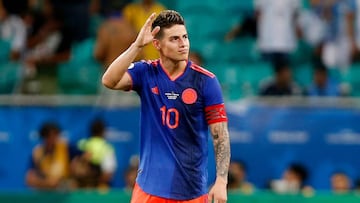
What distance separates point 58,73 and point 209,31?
7.41 feet

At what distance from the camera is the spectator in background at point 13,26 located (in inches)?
538

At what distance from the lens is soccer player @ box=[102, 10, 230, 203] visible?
7086mm

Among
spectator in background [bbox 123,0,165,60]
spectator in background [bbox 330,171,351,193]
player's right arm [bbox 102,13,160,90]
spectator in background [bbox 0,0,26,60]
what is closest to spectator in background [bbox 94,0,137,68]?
spectator in background [bbox 123,0,165,60]

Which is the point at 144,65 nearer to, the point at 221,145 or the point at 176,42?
the point at 176,42

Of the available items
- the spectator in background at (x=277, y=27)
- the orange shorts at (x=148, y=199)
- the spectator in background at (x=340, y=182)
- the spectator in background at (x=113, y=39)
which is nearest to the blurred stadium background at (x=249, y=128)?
the spectator in background at (x=340, y=182)

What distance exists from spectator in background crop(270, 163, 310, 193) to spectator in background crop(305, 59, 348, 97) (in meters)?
1.17

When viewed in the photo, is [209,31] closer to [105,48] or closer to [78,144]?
[105,48]

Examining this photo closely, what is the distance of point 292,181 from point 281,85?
146 centimetres

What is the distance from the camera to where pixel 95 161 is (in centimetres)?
1267

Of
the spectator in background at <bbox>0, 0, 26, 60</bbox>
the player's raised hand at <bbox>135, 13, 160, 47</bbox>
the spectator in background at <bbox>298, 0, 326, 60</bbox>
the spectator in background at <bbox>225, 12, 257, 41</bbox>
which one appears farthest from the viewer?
the spectator in background at <bbox>225, 12, 257, 41</bbox>

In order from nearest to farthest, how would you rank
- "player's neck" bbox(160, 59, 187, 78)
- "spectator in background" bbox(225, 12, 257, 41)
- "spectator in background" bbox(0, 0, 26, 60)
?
1. "player's neck" bbox(160, 59, 187, 78)
2. "spectator in background" bbox(0, 0, 26, 60)
3. "spectator in background" bbox(225, 12, 257, 41)

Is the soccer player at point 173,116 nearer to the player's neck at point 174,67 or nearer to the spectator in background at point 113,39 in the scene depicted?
the player's neck at point 174,67

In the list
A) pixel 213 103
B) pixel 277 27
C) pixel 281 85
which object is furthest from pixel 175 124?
pixel 277 27

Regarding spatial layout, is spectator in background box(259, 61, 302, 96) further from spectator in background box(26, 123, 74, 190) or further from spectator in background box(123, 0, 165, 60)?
spectator in background box(26, 123, 74, 190)
